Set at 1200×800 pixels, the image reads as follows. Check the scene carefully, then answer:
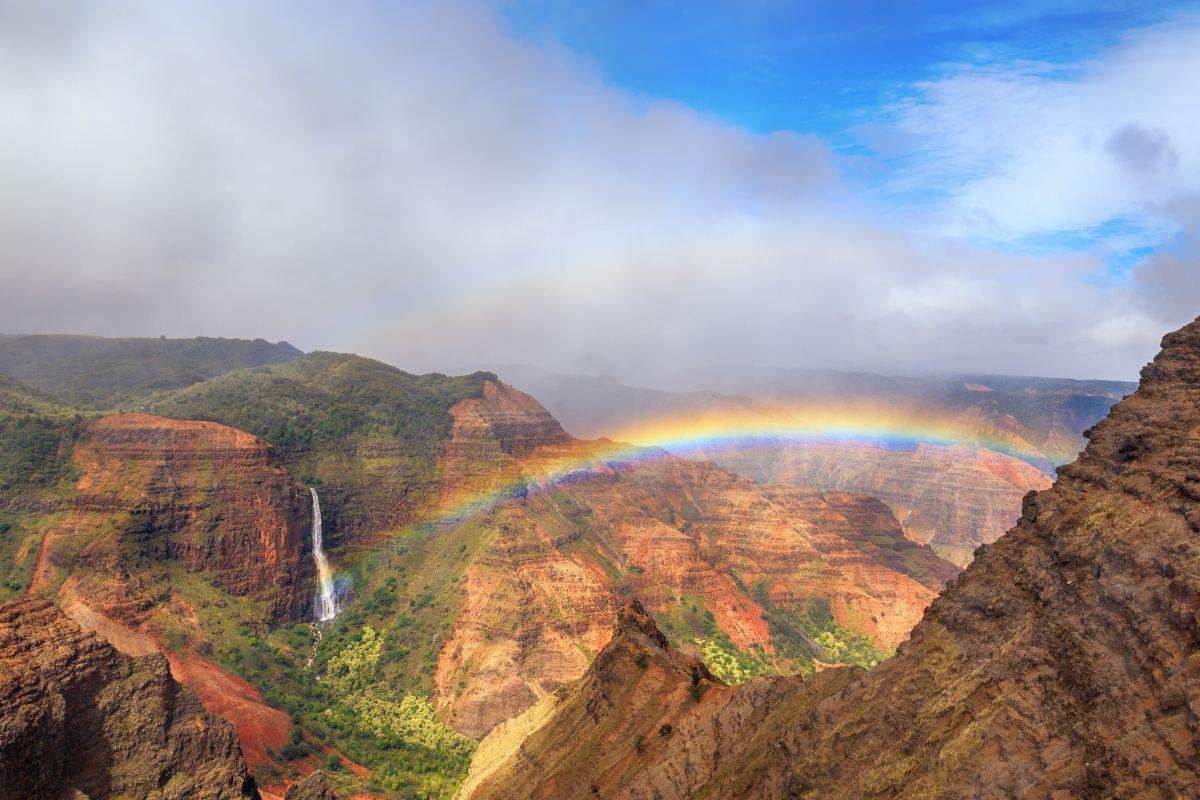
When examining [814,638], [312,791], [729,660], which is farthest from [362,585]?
[814,638]

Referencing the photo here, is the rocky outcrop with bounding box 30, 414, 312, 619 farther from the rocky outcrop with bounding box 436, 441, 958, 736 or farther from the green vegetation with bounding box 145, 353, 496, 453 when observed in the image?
the rocky outcrop with bounding box 436, 441, 958, 736

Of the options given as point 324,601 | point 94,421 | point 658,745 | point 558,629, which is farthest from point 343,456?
point 658,745

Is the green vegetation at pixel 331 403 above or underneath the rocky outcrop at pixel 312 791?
above

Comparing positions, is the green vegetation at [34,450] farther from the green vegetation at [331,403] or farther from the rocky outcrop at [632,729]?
the rocky outcrop at [632,729]

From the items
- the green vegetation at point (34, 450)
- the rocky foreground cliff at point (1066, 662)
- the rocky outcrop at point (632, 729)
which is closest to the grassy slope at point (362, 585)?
the green vegetation at point (34, 450)

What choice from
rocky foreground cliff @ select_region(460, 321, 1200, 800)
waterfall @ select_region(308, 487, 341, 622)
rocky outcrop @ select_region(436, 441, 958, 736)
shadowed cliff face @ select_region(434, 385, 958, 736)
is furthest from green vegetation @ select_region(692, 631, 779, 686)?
rocky foreground cliff @ select_region(460, 321, 1200, 800)

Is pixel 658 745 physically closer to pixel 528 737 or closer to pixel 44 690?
pixel 528 737

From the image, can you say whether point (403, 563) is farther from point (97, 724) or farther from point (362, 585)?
point (97, 724)
